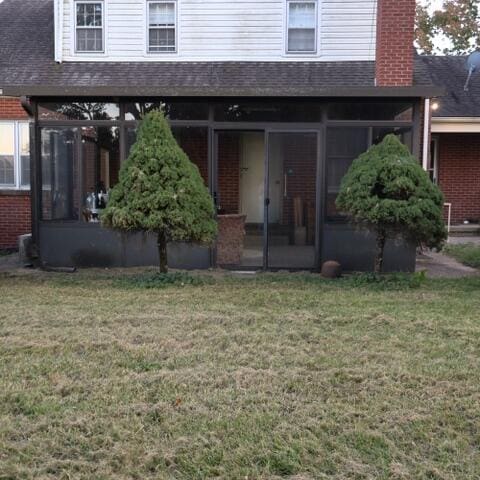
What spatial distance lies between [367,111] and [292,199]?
5.58 ft

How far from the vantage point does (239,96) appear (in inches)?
332

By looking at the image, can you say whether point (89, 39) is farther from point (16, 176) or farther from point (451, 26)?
point (451, 26)

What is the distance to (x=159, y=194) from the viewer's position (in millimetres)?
7320

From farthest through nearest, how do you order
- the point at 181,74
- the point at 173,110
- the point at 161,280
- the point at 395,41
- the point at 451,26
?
the point at 451,26, the point at 181,74, the point at 395,41, the point at 173,110, the point at 161,280

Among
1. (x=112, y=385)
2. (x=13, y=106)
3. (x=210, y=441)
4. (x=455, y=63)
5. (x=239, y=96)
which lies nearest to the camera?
(x=210, y=441)

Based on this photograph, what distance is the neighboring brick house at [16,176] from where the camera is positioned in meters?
11.4

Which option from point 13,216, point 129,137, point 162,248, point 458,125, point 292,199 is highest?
point 458,125

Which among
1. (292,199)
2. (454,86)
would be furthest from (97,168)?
(454,86)

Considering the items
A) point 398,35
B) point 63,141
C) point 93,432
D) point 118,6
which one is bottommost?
point 93,432

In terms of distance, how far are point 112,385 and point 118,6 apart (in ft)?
31.3

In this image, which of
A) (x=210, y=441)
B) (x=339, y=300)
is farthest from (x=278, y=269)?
(x=210, y=441)

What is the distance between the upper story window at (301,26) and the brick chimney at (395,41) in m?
1.69

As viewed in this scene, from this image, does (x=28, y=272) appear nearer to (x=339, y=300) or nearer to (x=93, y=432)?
(x=339, y=300)

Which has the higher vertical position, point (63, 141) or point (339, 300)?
point (63, 141)
